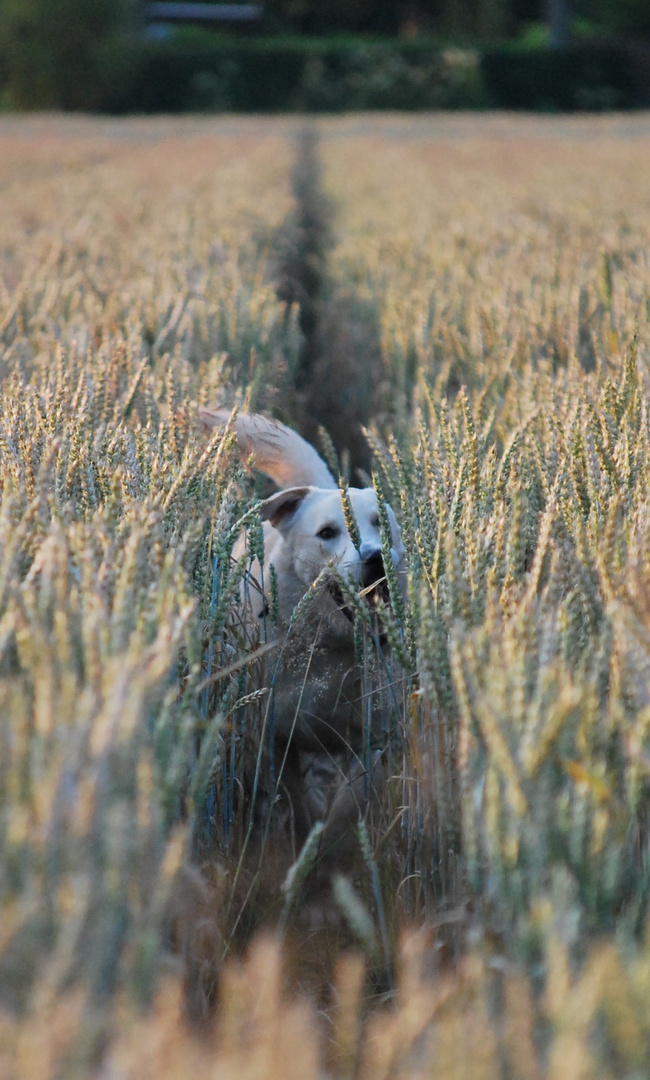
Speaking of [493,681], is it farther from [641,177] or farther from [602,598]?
[641,177]

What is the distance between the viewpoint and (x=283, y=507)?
2.99 meters

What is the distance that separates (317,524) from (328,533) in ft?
0.12

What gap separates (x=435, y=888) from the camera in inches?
65.3

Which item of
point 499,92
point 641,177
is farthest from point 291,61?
point 641,177

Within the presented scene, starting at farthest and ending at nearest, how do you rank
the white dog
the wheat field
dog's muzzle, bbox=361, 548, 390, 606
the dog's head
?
the dog's head
dog's muzzle, bbox=361, 548, 390, 606
the white dog
the wheat field

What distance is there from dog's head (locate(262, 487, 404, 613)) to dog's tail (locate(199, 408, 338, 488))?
0.13m

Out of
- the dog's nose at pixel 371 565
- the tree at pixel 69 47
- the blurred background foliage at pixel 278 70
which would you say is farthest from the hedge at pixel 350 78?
the dog's nose at pixel 371 565

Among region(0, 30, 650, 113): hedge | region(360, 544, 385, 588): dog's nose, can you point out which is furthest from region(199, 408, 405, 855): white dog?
region(0, 30, 650, 113): hedge

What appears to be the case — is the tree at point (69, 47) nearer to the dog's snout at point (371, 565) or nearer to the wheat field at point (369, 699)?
the wheat field at point (369, 699)

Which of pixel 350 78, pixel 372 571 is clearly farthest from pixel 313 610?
pixel 350 78

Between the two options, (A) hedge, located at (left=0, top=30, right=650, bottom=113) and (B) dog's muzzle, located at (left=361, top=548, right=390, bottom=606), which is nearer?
(B) dog's muzzle, located at (left=361, top=548, right=390, bottom=606)

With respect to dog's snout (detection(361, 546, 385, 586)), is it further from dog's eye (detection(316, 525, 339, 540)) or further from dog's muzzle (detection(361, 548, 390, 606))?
dog's eye (detection(316, 525, 339, 540))

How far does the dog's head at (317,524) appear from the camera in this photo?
2822mm

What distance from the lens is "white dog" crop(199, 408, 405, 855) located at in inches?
89.7
